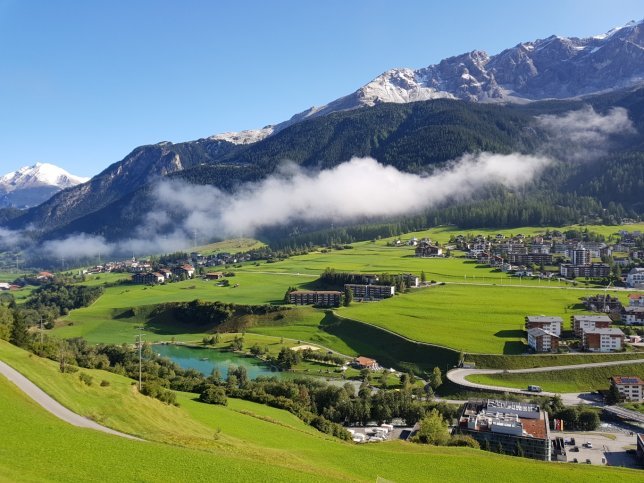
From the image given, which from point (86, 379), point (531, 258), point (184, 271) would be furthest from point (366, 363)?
point (184, 271)

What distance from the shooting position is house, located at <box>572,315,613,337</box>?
72.4m

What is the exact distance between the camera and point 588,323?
73.6m

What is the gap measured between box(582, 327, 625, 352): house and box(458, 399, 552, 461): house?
22687 mm

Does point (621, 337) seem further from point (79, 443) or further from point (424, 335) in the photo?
point (79, 443)

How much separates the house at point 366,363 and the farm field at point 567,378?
1383 centimetres

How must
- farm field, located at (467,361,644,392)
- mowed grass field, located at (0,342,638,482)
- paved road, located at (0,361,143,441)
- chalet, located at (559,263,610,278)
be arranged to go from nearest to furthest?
mowed grass field, located at (0,342,638,482), paved road, located at (0,361,143,441), farm field, located at (467,361,644,392), chalet, located at (559,263,610,278)

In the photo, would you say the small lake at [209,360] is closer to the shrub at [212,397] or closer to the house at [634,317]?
the shrub at [212,397]

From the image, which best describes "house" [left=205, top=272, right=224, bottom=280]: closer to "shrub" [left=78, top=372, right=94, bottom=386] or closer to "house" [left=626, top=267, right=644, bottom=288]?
"house" [left=626, top=267, right=644, bottom=288]

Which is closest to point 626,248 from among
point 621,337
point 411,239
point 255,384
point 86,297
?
point 411,239

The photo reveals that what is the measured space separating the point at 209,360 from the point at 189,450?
59775mm

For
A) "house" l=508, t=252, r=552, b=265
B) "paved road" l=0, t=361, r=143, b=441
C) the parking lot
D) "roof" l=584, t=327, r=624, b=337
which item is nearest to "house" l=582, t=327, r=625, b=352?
"roof" l=584, t=327, r=624, b=337

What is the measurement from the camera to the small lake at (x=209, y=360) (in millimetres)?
73806

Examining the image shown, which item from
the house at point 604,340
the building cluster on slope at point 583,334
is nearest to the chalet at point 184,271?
the building cluster on slope at point 583,334

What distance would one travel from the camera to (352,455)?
101 ft
